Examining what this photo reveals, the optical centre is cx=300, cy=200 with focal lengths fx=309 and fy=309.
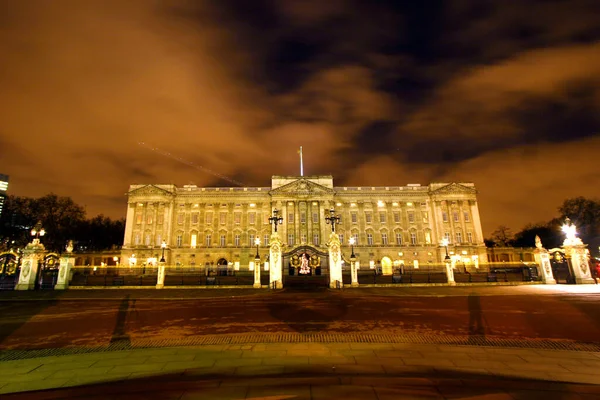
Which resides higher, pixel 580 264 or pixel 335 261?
pixel 335 261

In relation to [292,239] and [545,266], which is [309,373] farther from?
[292,239]

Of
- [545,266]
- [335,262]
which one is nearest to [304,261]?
[335,262]

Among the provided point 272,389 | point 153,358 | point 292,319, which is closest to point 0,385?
point 153,358

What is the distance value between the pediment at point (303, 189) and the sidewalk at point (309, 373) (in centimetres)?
5835

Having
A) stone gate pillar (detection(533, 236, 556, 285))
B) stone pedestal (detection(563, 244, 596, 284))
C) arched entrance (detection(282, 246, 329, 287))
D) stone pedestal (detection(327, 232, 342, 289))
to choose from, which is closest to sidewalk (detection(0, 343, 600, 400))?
stone pedestal (detection(327, 232, 342, 289))

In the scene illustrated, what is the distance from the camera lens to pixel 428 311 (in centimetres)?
1388

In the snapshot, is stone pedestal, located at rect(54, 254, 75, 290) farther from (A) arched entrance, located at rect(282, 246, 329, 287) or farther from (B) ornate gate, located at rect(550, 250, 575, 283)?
(B) ornate gate, located at rect(550, 250, 575, 283)

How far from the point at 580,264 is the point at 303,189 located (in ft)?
152

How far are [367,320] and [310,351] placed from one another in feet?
16.1

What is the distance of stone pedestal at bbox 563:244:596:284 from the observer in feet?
90.6

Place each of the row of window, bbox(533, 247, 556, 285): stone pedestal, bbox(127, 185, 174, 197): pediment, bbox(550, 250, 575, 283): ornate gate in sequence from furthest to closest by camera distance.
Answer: bbox(127, 185, 174, 197): pediment, the row of window, bbox(550, 250, 575, 283): ornate gate, bbox(533, 247, 556, 285): stone pedestal

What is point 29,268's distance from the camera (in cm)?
2689

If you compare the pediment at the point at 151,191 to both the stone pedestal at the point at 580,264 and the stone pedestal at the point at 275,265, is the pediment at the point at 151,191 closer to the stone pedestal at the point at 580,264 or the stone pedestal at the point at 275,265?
the stone pedestal at the point at 275,265

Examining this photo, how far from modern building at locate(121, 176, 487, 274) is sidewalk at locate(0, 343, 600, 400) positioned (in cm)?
5458
